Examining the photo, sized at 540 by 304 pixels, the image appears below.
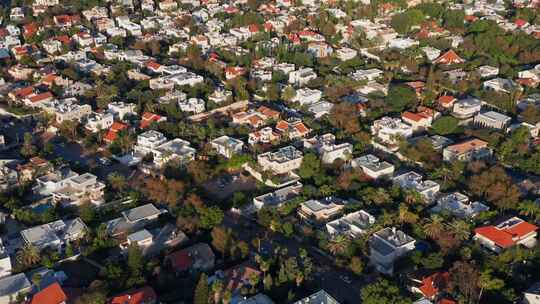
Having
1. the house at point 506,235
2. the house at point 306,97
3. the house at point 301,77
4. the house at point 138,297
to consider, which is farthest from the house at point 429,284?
the house at point 301,77

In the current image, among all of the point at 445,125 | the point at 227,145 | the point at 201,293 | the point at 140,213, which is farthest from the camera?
the point at 445,125

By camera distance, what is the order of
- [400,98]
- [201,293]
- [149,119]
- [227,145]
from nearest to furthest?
[201,293] → [227,145] → [149,119] → [400,98]

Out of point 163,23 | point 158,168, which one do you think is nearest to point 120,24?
point 163,23

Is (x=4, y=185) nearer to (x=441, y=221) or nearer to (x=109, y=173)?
(x=109, y=173)

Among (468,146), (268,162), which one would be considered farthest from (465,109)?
(268,162)

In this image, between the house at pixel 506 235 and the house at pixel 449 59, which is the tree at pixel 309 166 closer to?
the house at pixel 506 235

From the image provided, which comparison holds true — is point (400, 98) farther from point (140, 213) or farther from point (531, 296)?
point (140, 213)

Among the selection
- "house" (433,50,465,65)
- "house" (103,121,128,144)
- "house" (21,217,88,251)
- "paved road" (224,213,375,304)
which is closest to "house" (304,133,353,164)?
"paved road" (224,213,375,304)
